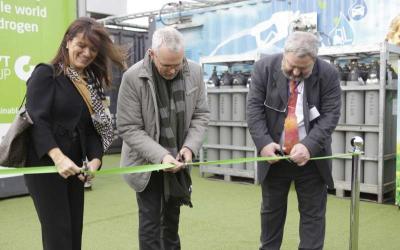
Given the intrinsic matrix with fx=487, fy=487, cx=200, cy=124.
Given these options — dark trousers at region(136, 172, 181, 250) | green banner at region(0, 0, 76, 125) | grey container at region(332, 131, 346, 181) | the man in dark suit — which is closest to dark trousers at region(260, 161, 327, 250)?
A: the man in dark suit

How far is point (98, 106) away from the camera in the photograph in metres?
2.58

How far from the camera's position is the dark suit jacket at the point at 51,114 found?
2.32 m

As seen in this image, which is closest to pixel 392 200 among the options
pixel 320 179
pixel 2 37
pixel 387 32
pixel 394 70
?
pixel 394 70

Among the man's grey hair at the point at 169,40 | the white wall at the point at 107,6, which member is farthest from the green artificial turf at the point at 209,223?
the white wall at the point at 107,6

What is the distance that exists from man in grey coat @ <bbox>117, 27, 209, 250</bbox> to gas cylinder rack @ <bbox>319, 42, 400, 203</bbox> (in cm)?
359

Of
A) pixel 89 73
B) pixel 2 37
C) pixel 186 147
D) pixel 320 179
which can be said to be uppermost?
pixel 2 37

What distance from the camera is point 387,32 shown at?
6.93 metres

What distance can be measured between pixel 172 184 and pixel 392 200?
419cm

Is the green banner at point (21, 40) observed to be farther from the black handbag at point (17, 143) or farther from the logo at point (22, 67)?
the black handbag at point (17, 143)

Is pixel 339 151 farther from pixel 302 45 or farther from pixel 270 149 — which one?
pixel 302 45

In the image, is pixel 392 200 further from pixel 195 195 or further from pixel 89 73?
pixel 89 73

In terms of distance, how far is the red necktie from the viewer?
3.06 m

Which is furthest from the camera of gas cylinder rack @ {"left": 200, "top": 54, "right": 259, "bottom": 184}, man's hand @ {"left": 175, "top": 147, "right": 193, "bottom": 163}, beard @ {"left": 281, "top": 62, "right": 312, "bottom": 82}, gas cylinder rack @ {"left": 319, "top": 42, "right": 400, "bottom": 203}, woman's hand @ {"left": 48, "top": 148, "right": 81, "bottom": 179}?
gas cylinder rack @ {"left": 200, "top": 54, "right": 259, "bottom": 184}

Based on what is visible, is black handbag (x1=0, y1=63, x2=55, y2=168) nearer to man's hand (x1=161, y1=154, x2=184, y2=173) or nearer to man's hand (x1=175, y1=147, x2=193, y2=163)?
man's hand (x1=161, y1=154, x2=184, y2=173)
